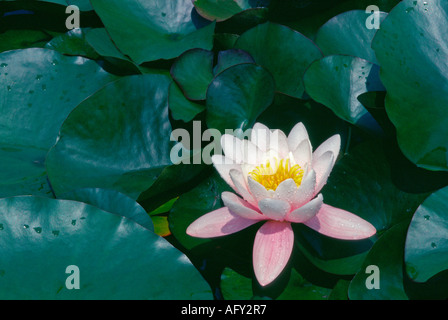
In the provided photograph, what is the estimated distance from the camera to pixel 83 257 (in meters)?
1.03

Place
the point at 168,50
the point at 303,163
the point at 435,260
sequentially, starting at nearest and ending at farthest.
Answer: the point at 435,260, the point at 303,163, the point at 168,50

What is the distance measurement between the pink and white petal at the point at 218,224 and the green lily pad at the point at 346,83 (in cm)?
A: 45

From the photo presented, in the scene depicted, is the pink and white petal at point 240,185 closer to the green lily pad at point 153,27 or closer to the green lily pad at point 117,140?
the green lily pad at point 117,140

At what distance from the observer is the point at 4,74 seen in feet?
4.81

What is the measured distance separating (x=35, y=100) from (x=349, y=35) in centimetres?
111

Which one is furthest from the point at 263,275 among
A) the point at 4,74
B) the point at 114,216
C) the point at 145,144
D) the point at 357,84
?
the point at 4,74

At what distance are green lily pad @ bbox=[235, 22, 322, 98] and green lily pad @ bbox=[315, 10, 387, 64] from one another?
109mm

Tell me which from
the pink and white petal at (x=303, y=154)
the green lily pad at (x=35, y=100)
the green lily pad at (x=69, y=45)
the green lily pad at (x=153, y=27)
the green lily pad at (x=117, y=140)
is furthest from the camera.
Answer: the green lily pad at (x=69, y=45)

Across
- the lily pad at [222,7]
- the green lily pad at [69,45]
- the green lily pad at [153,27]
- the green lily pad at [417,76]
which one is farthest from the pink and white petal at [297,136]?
the green lily pad at [69,45]

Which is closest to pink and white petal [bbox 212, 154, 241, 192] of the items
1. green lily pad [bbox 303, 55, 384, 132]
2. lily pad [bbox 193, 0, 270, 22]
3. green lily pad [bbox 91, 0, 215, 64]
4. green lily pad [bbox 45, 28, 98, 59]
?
green lily pad [bbox 303, 55, 384, 132]

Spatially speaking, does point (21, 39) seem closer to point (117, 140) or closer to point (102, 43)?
point (102, 43)

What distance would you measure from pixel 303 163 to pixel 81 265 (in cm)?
61

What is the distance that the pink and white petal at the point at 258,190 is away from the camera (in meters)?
0.95

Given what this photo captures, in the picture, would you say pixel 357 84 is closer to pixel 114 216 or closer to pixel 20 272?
pixel 114 216
